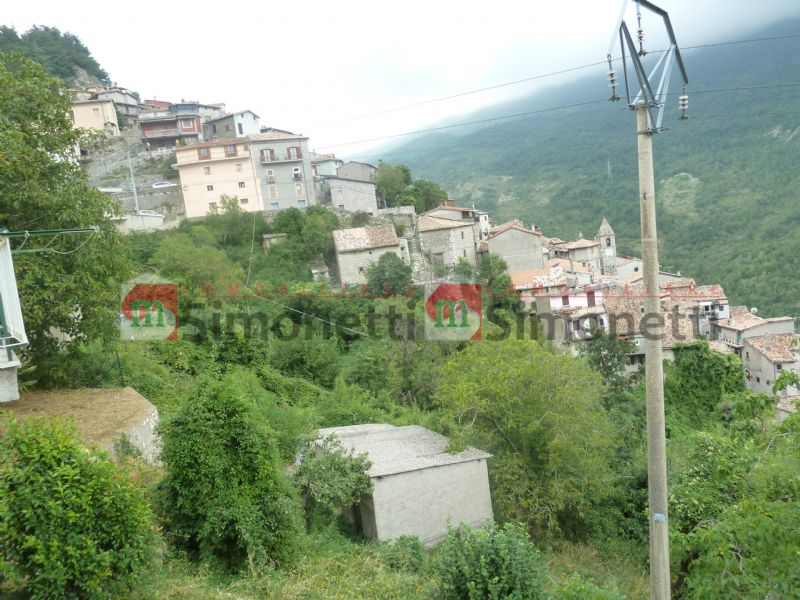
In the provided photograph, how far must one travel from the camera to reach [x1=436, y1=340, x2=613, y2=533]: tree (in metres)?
12.8

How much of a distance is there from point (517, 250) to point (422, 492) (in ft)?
101

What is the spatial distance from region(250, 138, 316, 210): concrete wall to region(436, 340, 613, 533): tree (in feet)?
95.4


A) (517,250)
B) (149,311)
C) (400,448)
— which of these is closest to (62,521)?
(400,448)

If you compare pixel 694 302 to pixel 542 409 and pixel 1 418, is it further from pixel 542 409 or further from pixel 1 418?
pixel 1 418

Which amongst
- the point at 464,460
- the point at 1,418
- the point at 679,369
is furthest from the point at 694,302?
the point at 1,418

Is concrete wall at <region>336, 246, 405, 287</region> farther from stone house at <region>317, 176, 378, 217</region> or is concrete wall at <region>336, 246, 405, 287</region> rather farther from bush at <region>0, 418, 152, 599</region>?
bush at <region>0, 418, 152, 599</region>

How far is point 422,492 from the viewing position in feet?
39.7

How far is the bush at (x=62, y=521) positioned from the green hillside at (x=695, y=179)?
133 feet

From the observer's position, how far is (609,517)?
564 inches

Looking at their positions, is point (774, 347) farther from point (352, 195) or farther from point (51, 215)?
point (51, 215)

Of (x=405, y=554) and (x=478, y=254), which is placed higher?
(x=478, y=254)

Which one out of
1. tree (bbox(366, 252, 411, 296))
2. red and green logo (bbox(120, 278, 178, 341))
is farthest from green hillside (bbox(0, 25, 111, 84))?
red and green logo (bbox(120, 278, 178, 341))

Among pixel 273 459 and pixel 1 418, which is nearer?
pixel 273 459

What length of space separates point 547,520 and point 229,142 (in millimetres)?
34111
